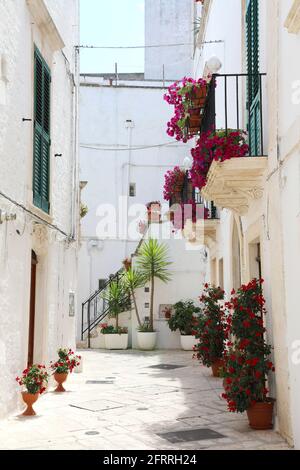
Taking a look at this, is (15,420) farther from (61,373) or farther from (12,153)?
(12,153)

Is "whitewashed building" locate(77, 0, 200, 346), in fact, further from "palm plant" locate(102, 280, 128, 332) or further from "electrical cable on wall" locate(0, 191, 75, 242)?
"electrical cable on wall" locate(0, 191, 75, 242)

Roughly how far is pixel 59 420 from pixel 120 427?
970 mm

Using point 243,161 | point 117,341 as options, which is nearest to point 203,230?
point 117,341

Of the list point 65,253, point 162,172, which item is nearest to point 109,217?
point 162,172

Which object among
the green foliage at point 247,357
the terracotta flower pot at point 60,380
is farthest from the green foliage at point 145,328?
the green foliage at point 247,357

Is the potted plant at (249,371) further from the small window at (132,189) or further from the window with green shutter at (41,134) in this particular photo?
the small window at (132,189)

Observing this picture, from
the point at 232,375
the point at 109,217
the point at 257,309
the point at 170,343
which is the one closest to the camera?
the point at 232,375

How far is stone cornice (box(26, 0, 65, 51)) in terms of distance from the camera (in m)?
8.64

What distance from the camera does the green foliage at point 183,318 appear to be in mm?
16094

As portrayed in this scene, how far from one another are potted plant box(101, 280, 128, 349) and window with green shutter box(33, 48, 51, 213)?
7.97 meters

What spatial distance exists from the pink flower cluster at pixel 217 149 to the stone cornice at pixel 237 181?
0.16m

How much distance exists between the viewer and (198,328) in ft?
36.4

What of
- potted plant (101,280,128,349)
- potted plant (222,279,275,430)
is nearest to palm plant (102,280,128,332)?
potted plant (101,280,128,349)

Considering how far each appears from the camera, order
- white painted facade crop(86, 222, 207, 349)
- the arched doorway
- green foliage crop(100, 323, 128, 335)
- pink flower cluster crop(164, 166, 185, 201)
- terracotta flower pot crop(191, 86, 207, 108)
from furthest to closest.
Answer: green foliage crop(100, 323, 128, 335) < white painted facade crop(86, 222, 207, 349) < pink flower cluster crop(164, 166, 185, 201) < the arched doorway < terracotta flower pot crop(191, 86, 207, 108)
